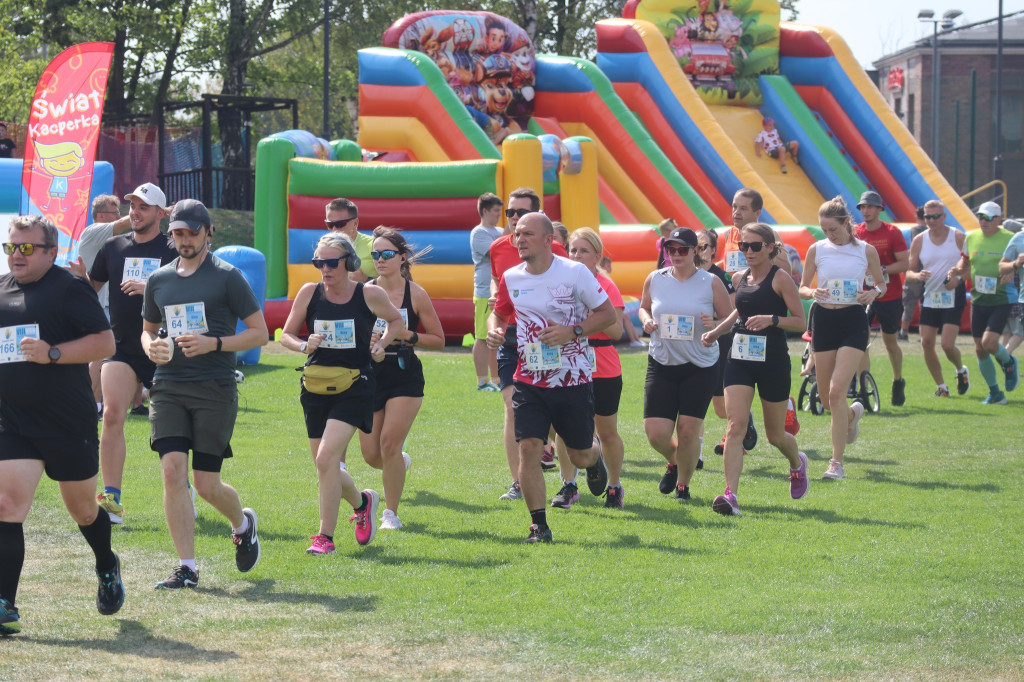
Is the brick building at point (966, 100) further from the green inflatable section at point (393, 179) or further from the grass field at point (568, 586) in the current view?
the grass field at point (568, 586)

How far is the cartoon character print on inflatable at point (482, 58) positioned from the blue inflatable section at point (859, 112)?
600cm

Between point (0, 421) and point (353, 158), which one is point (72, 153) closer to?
point (0, 421)

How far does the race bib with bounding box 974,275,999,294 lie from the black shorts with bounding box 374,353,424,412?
8.08 metres

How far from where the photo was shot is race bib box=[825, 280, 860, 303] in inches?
362

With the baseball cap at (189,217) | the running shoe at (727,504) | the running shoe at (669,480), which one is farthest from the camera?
the running shoe at (669,480)

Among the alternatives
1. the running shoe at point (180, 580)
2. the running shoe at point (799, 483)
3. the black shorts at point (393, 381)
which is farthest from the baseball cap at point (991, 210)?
the running shoe at point (180, 580)

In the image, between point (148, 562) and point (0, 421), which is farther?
point (148, 562)

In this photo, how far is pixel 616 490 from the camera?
26.4ft

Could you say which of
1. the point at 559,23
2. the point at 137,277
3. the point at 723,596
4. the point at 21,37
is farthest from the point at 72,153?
the point at 559,23

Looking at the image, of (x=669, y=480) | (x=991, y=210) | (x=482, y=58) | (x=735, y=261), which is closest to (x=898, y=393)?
(x=991, y=210)

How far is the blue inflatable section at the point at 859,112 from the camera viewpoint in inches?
919

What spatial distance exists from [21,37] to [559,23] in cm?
1626

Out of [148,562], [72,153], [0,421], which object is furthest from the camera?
[72,153]

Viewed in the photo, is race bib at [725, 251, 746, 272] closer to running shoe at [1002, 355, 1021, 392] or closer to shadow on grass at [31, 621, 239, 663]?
running shoe at [1002, 355, 1021, 392]
